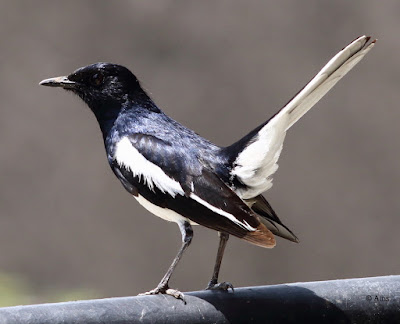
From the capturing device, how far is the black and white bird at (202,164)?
2.87 metres

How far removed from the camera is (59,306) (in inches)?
84.4

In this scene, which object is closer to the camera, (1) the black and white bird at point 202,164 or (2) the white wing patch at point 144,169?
(1) the black and white bird at point 202,164

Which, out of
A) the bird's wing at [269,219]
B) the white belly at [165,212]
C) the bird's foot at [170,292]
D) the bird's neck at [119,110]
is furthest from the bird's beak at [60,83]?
the bird's foot at [170,292]

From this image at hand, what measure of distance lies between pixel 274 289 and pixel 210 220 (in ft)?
1.68

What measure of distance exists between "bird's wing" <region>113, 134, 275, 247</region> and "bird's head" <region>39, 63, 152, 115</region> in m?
0.30

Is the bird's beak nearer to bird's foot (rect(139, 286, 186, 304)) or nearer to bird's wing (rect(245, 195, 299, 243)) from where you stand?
bird's wing (rect(245, 195, 299, 243))

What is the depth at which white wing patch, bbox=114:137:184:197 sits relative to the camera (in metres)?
3.03

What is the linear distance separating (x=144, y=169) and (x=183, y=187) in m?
0.18

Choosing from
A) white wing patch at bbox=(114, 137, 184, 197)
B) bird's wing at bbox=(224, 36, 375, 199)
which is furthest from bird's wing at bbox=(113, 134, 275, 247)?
bird's wing at bbox=(224, 36, 375, 199)

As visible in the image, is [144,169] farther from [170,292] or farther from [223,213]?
[170,292]

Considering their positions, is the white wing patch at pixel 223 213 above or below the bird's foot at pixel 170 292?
above

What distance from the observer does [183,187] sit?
3002mm

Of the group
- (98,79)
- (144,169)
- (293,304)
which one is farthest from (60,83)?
(293,304)

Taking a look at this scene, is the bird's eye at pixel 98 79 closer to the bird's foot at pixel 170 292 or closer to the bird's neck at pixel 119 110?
the bird's neck at pixel 119 110
